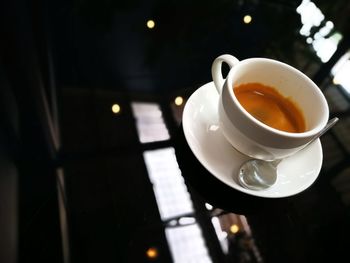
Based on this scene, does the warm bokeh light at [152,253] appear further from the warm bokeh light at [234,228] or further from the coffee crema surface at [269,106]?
the coffee crema surface at [269,106]

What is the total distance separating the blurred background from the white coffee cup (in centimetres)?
8

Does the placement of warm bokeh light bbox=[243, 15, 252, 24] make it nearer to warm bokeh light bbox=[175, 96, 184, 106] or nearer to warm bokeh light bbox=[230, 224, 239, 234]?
warm bokeh light bbox=[175, 96, 184, 106]

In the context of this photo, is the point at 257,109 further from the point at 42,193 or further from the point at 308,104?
the point at 42,193

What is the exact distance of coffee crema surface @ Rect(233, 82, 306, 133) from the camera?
0.56 m

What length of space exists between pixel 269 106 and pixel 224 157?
13 cm

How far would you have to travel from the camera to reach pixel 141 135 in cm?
59

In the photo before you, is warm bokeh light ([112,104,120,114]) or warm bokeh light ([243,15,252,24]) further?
warm bokeh light ([243,15,252,24])

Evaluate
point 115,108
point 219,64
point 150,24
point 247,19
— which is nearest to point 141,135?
point 115,108

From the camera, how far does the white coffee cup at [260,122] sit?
46cm

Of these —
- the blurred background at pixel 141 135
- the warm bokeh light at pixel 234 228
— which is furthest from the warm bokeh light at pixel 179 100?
the warm bokeh light at pixel 234 228

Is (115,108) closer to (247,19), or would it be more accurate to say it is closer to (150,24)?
(150,24)

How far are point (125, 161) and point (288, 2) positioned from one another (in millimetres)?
579

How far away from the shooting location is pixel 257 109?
1.89 ft

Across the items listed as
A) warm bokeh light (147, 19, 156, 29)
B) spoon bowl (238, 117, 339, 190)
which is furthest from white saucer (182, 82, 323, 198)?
warm bokeh light (147, 19, 156, 29)
